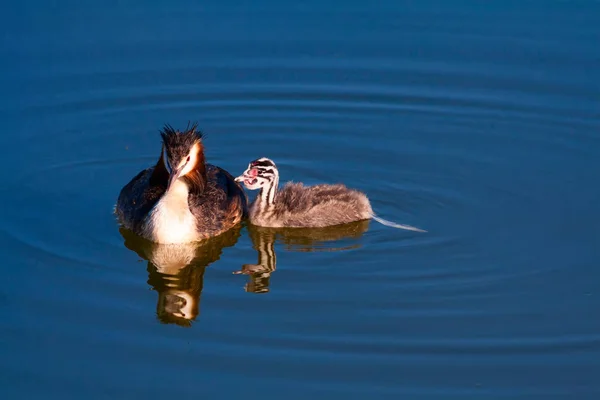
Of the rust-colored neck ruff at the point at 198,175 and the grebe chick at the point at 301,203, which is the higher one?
the rust-colored neck ruff at the point at 198,175

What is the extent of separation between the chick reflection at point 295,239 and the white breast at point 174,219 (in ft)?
2.25

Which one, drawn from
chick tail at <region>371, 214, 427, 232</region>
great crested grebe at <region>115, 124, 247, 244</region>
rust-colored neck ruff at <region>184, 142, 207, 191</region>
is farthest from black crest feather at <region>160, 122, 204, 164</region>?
chick tail at <region>371, 214, 427, 232</region>

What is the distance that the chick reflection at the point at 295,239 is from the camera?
11484 mm

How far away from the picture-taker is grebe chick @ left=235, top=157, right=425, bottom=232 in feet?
40.1

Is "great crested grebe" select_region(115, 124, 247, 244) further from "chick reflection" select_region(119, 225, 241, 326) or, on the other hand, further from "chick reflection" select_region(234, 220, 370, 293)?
"chick reflection" select_region(234, 220, 370, 293)

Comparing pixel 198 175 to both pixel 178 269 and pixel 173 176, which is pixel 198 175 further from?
pixel 178 269

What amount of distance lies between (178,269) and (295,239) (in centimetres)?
132

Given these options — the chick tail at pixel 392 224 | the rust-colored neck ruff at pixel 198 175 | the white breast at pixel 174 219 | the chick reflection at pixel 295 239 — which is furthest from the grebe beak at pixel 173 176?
the chick tail at pixel 392 224

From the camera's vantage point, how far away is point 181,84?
1567cm

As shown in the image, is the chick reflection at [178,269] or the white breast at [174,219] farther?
the white breast at [174,219]

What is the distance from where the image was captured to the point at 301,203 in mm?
12344

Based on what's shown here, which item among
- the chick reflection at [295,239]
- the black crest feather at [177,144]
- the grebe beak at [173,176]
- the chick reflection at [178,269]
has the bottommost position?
the chick reflection at [178,269]

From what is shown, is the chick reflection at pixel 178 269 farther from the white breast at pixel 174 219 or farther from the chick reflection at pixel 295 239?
the chick reflection at pixel 295 239

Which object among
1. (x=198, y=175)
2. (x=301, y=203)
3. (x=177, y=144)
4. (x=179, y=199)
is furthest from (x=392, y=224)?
(x=177, y=144)
